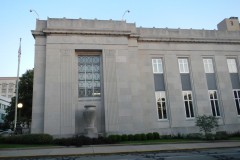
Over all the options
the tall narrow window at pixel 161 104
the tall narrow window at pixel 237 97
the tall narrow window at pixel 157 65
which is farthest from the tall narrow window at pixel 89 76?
the tall narrow window at pixel 237 97

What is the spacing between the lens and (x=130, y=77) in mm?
23141

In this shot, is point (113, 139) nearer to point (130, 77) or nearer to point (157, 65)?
point (130, 77)

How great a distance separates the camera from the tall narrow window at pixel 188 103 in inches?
965

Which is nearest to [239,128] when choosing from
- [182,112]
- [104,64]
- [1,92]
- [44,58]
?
Answer: [182,112]

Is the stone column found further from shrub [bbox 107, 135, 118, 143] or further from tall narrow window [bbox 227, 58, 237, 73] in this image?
tall narrow window [bbox 227, 58, 237, 73]

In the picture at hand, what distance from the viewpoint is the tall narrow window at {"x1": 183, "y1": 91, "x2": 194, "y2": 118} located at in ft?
80.4

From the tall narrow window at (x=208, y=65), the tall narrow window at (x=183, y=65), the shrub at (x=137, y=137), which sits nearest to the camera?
the shrub at (x=137, y=137)

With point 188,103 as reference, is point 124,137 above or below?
below

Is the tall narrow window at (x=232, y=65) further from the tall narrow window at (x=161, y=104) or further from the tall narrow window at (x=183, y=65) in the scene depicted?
the tall narrow window at (x=161, y=104)

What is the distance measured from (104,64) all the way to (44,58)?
640 centimetres

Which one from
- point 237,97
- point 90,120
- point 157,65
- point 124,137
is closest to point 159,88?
point 157,65

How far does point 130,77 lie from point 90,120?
6525mm

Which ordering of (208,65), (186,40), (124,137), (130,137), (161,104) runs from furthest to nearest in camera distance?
(208,65) < (186,40) < (161,104) < (130,137) < (124,137)

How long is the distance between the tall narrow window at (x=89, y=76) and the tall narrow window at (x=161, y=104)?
7.04 meters
